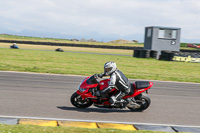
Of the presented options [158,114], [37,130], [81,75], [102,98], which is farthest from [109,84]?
[81,75]

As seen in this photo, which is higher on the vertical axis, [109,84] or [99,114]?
[109,84]

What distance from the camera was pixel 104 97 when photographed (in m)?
7.61

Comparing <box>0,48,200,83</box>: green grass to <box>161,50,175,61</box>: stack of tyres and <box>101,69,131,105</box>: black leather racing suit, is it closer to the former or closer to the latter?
<box>161,50,175,61</box>: stack of tyres

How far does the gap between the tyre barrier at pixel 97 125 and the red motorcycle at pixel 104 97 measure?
1.29m

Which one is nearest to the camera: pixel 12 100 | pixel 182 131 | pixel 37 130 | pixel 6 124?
pixel 37 130

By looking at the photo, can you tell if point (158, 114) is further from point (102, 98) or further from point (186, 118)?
point (102, 98)

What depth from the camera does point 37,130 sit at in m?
5.22

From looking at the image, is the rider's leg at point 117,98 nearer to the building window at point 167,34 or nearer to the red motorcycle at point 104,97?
the red motorcycle at point 104,97

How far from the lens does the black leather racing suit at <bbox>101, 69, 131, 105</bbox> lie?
7.44m

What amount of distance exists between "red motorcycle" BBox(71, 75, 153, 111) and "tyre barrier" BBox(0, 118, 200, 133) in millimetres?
1289

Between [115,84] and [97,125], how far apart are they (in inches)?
68.2

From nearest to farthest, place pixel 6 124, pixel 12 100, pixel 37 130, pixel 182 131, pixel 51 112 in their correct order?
1. pixel 37 130
2. pixel 6 124
3. pixel 182 131
4. pixel 51 112
5. pixel 12 100

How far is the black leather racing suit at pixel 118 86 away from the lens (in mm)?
7441

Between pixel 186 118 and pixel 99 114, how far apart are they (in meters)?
2.39
